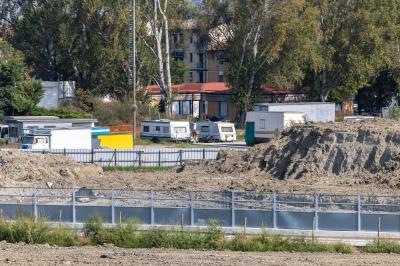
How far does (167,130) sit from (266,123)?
26.3 ft

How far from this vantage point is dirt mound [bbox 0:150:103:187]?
4647 centimetres

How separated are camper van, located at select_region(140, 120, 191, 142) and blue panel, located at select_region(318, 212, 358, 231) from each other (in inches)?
1596

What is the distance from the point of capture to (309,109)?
243ft

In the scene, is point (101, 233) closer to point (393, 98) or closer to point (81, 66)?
point (81, 66)

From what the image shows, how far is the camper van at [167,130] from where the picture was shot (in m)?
72.2

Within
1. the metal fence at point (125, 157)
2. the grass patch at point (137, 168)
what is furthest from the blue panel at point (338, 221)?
the metal fence at point (125, 157)

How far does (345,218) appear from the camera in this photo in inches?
1251

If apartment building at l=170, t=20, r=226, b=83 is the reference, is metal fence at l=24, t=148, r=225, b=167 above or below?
below

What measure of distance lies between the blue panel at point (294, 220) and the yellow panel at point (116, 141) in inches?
1232

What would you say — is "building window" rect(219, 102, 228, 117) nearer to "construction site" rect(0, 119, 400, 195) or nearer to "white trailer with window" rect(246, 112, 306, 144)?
"white trailer with window" rect(246, 112, 306, 144)

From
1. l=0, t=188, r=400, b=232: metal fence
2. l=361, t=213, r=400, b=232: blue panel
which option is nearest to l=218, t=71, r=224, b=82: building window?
l=0, t=188, r=400, b=232: metal fence

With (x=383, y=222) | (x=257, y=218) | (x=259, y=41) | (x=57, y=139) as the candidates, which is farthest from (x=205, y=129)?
(x=383, y=222)

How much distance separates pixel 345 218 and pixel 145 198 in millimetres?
6954

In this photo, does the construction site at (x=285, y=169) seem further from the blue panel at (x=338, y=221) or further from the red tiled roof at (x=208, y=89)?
the red tiled roof at (x=208, y=89)
